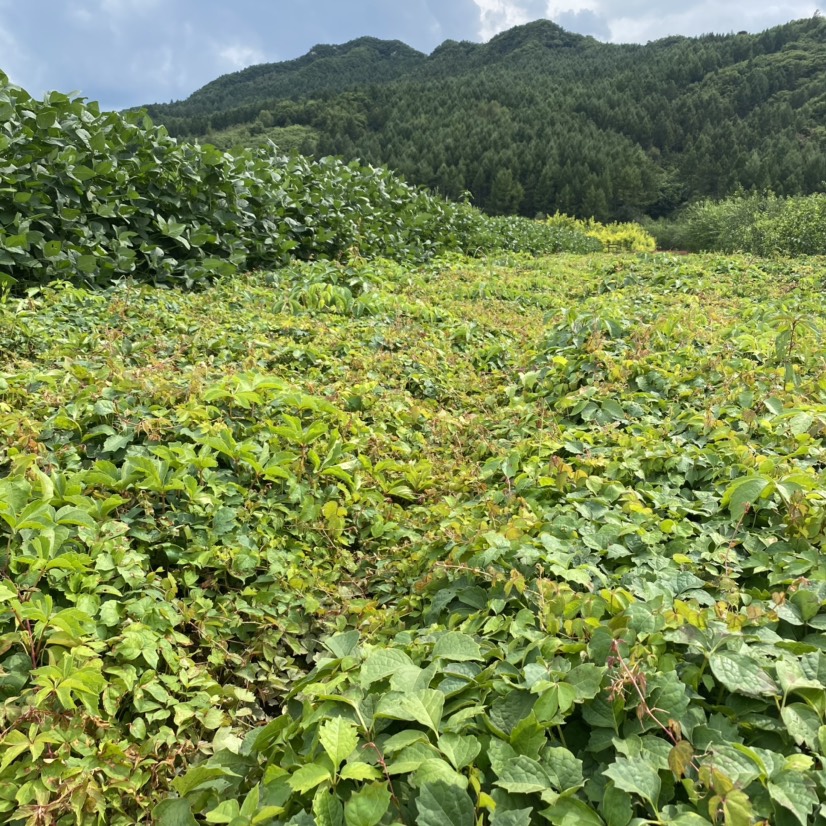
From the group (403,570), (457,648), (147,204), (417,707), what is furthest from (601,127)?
(417,707)

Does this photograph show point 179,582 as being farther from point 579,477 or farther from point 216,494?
point 579,477

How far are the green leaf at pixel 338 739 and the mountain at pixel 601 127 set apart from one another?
45.2 metres

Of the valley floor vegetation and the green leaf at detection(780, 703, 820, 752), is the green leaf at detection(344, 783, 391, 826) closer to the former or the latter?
the valley floor vegetation

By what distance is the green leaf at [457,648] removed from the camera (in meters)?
1.67

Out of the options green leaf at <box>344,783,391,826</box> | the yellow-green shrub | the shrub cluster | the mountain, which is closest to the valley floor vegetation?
green leaf at <box>344,783,391,826</box>

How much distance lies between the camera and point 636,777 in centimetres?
125

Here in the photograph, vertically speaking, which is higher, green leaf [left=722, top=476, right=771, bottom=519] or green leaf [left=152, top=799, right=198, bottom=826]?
green leaf [left=722, top=476, right=771, bottom=519]

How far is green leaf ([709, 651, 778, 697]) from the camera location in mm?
1396

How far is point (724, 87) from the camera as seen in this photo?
65000mm

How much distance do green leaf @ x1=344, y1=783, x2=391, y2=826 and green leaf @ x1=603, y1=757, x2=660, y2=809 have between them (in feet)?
1.62

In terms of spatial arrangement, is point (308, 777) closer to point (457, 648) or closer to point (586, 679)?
point (457, 648)

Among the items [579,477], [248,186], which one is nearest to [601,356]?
[579,477]

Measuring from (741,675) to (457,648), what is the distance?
76 centimetres

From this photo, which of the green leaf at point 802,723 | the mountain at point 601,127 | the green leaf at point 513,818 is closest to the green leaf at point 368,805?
the green leaf at point 513,818
